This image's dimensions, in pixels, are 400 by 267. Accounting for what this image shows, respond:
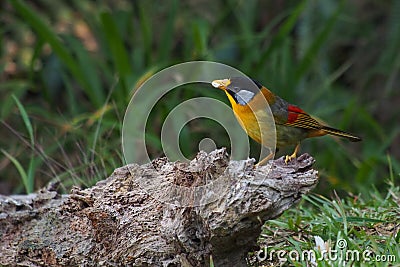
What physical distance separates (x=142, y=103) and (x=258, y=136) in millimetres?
2222

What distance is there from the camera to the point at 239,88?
3104 millimetres

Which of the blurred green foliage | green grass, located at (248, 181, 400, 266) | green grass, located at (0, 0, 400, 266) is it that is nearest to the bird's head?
green grass, located at (248, 181, 400, 266)

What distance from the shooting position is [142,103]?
17.2ft

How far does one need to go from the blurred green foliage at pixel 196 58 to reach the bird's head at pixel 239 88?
150 cm

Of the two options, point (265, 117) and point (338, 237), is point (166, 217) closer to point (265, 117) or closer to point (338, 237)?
point (338, 237)

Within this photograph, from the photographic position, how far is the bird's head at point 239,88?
3.10m

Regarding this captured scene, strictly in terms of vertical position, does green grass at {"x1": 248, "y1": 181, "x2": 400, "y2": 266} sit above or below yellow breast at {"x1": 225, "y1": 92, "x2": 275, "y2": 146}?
below

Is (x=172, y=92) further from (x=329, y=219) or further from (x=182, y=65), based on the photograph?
(x=329, y=219)

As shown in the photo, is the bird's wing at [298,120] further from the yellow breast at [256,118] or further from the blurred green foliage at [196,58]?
the blurred green foliage at [196,58]

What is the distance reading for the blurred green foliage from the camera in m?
5.43

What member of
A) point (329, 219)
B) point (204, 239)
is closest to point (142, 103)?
point (329, 219)

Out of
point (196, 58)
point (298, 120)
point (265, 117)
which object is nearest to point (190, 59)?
point (196, 58)

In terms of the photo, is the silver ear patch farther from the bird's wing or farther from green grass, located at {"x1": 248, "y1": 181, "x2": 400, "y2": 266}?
green grass, located at {"x1": 248, "y1": 181, "x2": 400, "y2": 266}

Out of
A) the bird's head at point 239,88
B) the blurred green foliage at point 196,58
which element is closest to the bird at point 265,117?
the bird's head at point 239,88
